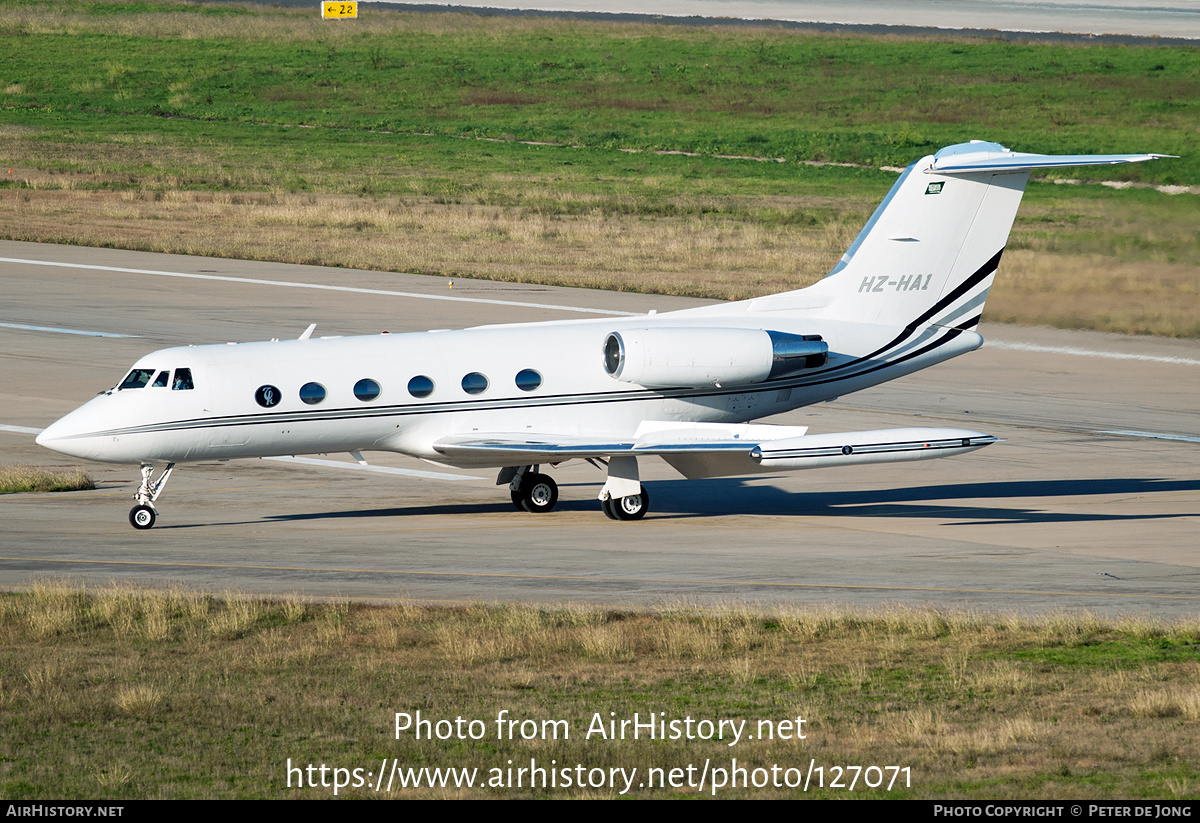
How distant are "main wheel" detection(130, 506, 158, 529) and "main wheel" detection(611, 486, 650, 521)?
7726 millimetres

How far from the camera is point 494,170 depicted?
298 feet

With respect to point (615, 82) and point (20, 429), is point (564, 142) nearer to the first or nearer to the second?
point (615, 82)

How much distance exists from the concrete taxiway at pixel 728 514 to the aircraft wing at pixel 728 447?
1.26 meters

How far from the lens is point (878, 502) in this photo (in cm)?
3055

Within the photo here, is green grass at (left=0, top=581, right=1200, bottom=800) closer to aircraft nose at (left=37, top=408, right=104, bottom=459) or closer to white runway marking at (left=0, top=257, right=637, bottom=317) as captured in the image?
aircraft nose at (left=37, top=408, right=104, bottom=459)

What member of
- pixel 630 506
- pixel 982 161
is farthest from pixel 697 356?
pixel 982 161

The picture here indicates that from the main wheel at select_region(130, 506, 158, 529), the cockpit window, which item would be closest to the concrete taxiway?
the main wheel at select_region(130, 506, 158, 529)

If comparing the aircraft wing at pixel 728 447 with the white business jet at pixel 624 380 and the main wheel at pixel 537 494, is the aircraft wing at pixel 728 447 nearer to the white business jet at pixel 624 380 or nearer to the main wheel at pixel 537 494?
the white business jet at pixel 624 380

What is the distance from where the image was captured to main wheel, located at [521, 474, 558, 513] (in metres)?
28.7

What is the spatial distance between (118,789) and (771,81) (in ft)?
376

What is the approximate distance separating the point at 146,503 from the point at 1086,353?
30704mm

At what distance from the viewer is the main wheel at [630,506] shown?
28.1 meters

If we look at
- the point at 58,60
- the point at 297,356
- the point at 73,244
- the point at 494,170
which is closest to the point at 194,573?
the point at 297,356

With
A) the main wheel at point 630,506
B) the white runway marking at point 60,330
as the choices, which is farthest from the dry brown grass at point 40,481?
the white runway marking at point 60,330
